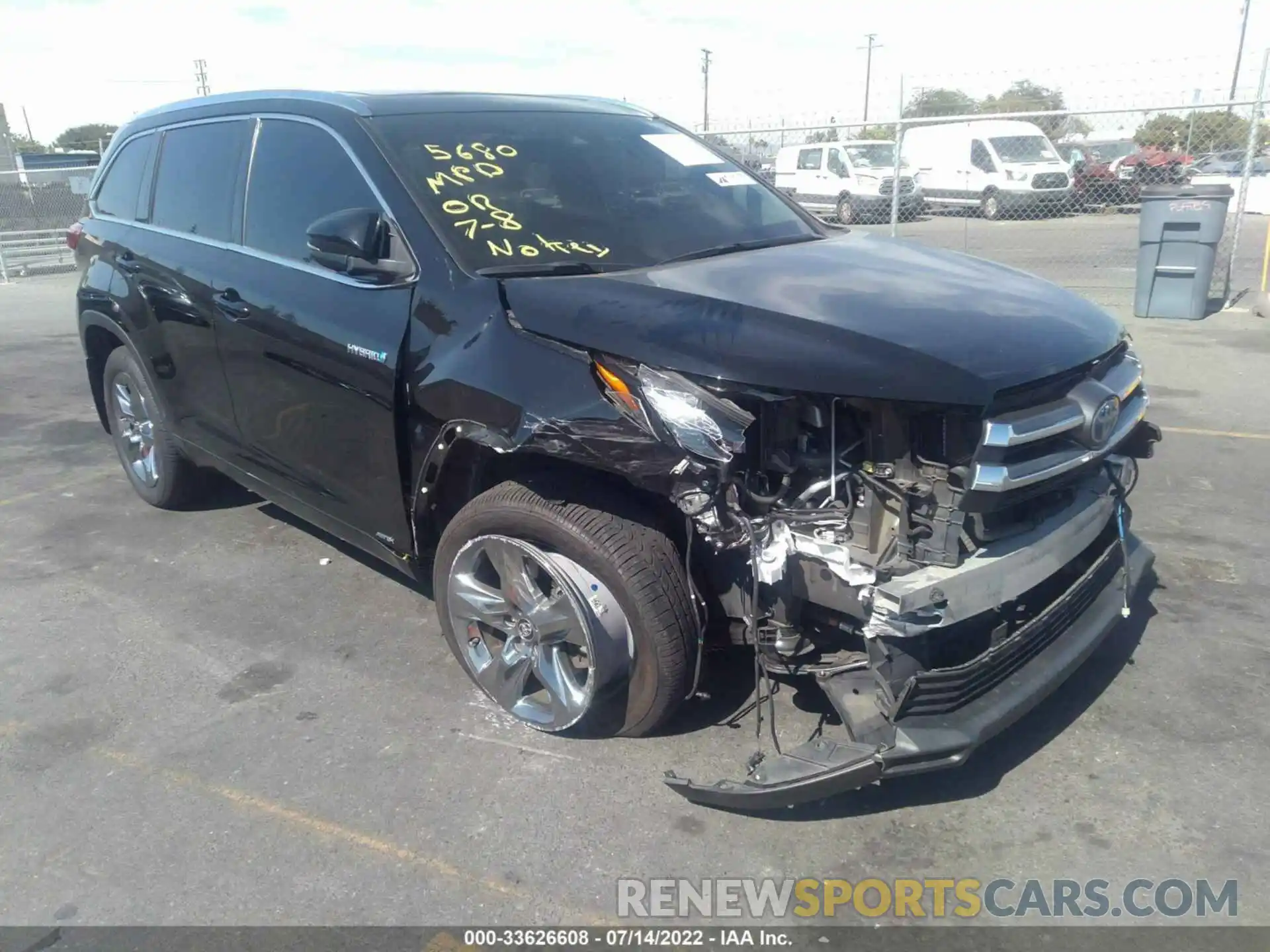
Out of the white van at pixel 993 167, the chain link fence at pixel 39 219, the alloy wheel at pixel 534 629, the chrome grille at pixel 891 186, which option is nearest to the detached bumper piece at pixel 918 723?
the alloy wheel at pixel 534 629

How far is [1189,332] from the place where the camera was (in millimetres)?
9539

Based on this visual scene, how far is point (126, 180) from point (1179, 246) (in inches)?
365

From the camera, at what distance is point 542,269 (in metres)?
3.22

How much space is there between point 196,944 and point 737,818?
144 centimetres

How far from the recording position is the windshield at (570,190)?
3.41 metres

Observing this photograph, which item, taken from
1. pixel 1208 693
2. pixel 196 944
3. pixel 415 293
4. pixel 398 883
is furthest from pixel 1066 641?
pixel 196 944

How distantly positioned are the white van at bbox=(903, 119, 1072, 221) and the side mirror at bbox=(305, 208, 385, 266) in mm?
17951

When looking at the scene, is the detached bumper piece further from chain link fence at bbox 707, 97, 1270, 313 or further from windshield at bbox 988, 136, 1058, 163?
windshield at bbox 988, 136, 1058, 163

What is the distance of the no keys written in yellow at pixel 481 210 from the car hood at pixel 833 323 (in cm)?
24

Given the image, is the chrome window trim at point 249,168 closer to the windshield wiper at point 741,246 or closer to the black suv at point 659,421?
the black suv at point 659,421

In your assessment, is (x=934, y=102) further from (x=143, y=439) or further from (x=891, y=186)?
(x=143, y=439)

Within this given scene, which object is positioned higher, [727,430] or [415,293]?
[415,293]

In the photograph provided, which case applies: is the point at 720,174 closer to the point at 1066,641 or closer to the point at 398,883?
the point at 1066,641

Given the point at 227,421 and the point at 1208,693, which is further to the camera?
the point at 227,421
